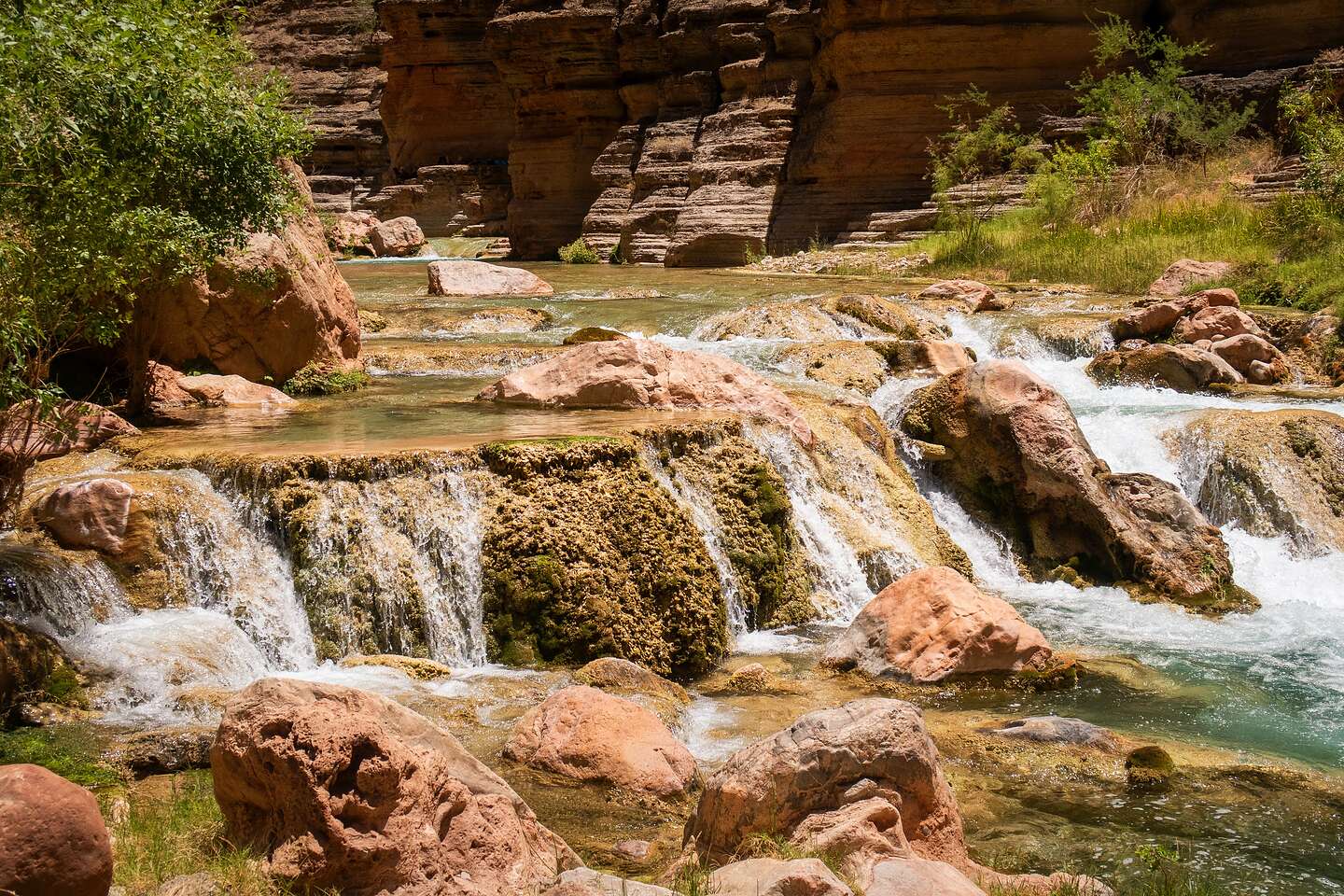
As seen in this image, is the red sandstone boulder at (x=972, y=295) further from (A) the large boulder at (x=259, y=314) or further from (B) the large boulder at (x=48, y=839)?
(B) the large boulder at (x=48, y=839)

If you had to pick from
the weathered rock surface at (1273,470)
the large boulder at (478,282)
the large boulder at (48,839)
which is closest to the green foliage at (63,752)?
the large boulder at (48,839)

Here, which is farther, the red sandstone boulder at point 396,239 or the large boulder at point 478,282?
the red sandstone boulder at point 396,239

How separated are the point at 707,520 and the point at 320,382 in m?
5.23

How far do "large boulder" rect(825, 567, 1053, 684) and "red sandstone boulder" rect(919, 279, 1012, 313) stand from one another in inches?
422

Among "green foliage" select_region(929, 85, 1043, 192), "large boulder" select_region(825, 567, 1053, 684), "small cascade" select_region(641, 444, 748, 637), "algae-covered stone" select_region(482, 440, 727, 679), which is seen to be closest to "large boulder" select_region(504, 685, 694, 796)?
"algae-covered stone" select_region(482, 440, 727, 679)

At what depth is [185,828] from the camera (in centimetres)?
445

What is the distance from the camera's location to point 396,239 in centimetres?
3644

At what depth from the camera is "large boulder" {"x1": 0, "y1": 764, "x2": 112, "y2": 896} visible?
3.34 metres

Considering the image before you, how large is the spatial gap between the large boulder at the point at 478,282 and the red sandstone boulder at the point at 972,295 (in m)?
6.67

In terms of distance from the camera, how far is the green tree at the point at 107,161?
6801 mm

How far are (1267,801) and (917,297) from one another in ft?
45.8

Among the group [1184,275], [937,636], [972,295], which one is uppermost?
[1184,275]

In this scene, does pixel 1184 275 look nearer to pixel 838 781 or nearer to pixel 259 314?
pixel 259 314

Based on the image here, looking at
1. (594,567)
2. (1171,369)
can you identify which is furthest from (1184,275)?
(594,567)
